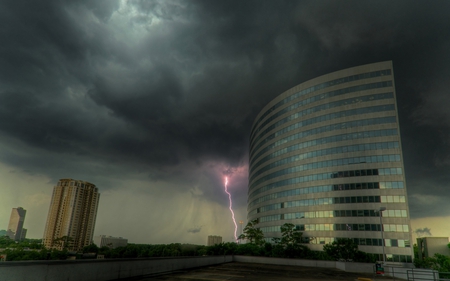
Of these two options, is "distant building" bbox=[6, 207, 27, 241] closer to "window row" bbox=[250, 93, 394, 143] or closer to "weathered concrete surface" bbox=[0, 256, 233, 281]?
"window row" bbox=[250, 93, 394, 143]

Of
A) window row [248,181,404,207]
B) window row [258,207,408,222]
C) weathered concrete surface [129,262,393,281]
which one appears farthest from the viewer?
window row [248,181,404,207]

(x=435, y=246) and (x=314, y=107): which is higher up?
(x=314, y=107)

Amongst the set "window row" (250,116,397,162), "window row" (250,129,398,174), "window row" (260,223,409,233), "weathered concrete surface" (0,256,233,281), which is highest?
"window row" (250,116,397,162)

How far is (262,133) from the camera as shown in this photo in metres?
110

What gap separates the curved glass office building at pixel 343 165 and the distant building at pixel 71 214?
11828cm

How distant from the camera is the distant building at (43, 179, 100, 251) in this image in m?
150

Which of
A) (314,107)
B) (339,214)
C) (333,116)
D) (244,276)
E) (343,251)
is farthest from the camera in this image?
(314,107)

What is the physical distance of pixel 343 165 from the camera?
77.2m

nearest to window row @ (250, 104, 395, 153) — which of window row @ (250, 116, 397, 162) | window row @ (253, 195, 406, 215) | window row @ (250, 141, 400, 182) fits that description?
window row @ (250, 116, 397, 162)

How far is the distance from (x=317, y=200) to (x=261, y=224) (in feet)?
92.9

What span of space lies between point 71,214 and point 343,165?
148 metres

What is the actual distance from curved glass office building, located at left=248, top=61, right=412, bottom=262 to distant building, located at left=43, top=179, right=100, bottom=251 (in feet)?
388

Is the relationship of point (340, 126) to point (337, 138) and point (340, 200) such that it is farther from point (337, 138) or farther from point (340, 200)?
point (340, 200)

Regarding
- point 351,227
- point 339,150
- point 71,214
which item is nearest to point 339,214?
point 351,227
